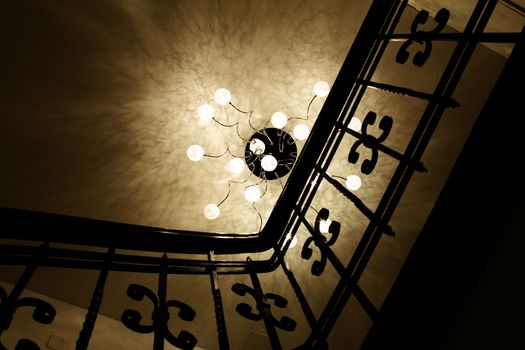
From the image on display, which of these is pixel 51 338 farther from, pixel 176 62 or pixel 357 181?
pixel 357 181

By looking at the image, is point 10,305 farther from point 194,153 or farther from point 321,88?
point 321,88

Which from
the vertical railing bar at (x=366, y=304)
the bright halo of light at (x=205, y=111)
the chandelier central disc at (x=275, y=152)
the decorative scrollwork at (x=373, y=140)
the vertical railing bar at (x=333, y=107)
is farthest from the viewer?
the chandelier central disc at (x=275, y=152)

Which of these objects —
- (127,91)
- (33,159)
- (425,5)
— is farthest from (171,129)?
(425,5)

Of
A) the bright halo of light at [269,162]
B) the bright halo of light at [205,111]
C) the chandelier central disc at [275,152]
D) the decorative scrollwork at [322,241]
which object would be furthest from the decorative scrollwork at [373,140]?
the chandelier central disc at [275,152]

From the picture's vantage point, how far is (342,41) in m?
3.51

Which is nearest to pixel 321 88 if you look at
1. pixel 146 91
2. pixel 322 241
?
pixel 146 91

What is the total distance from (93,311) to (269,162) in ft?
7.59

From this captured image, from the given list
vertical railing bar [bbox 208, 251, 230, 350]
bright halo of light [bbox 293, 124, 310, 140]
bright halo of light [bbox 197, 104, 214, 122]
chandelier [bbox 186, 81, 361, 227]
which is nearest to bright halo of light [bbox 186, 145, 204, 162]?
chandelier [bbox 186, 81, 361, 227]

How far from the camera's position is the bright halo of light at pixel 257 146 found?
330cm

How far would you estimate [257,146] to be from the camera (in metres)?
3.31

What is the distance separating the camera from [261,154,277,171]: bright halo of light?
3.27m

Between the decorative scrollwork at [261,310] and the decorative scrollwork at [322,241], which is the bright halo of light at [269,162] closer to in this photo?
the decorative scrollwork at [322,241]

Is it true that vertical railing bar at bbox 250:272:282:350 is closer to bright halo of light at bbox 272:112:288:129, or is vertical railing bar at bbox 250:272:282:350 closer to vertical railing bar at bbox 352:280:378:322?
vertical railing bar at bbox 352:280:378:322

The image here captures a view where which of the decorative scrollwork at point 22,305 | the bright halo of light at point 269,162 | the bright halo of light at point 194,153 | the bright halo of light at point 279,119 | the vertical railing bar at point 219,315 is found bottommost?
the decorative scrollwork at point 22,305
